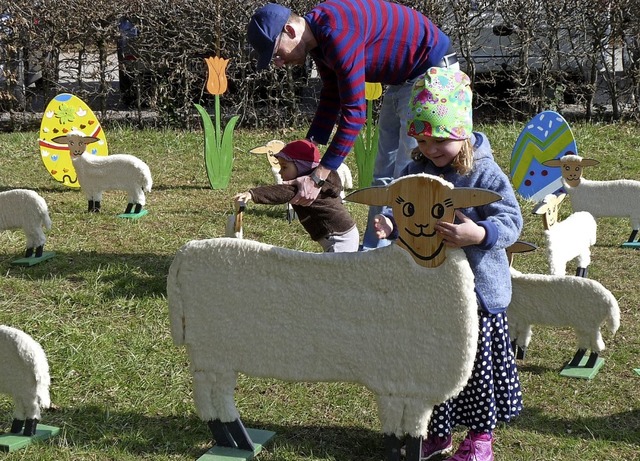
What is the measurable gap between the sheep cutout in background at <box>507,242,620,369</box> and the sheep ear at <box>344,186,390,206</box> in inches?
37.0

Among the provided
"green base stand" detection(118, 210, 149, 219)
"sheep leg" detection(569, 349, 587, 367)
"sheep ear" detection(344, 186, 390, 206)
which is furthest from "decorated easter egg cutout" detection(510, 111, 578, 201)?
"sheep ear" detection(344, 186, 390, 206)

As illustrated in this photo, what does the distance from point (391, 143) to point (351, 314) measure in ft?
5.96

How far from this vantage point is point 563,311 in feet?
10.8

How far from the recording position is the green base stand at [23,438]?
277 centimetres

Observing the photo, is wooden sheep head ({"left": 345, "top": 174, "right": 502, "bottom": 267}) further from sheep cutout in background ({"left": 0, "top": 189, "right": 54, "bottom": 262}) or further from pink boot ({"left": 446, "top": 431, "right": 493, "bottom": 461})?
sheep cutout in background ({"left": 0, "top": 189, "right": 54, "bottom": 262})

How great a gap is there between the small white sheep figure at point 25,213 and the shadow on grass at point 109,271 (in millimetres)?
204

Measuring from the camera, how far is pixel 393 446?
2.55m

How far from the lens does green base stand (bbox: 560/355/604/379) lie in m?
3.45

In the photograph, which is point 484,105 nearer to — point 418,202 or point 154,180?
point 154,180

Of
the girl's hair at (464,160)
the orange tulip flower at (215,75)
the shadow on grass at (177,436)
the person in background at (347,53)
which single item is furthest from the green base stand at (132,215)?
the girl's hair at (464,160)

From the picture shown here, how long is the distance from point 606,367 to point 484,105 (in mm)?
6270

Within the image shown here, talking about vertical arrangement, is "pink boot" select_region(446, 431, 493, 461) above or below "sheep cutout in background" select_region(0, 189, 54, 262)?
below

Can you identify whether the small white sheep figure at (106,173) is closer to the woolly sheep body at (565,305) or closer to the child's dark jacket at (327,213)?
the child's dark jacket at (327,213)

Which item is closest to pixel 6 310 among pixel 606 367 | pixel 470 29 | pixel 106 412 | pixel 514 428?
pixel 106 412
